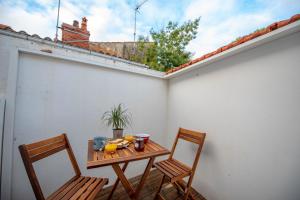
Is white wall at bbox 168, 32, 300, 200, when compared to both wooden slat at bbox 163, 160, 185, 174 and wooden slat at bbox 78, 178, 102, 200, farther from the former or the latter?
wooden slat at bbox 78, 178, 102, 200

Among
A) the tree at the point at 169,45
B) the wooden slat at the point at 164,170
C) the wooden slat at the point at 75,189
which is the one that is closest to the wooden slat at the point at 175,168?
the wooden slat at the point at 164,170

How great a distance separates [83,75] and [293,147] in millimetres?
2792

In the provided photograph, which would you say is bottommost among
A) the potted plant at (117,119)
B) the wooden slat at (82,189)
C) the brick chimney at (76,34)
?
the wooden slat at (82,189)

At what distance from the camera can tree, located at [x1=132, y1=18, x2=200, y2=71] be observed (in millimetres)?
5105

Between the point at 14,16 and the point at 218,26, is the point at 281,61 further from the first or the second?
the point at 14,16

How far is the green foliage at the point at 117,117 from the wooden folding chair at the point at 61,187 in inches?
28.9

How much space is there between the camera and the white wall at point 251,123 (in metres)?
1.25

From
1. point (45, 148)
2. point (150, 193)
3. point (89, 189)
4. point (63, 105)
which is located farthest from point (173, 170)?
point (63, 105)

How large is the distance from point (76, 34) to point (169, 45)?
11.7ft

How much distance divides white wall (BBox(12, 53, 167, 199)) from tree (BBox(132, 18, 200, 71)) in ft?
9.05

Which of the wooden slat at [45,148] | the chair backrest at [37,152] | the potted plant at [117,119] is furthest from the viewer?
the potted plant at [117,119]

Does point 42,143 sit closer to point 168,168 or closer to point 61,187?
point 61,187

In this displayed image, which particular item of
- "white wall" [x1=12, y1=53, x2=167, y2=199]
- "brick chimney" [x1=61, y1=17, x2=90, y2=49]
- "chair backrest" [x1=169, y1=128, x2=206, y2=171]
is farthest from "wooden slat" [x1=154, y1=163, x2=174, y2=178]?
"brick chimney" [x1=61, y1=17, x2=90, y2=49]

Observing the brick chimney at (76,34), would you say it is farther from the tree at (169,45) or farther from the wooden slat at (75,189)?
the wooden slat at (75,189)
